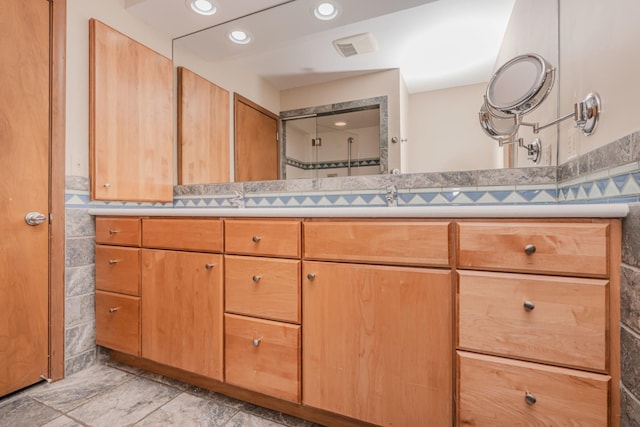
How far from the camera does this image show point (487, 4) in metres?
1.37

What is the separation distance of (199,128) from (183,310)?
4.26 feet

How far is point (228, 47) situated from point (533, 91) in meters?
1.77

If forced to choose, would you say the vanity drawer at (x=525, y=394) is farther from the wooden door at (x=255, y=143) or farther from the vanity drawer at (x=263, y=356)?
the wooden door at (x=255, y=143)

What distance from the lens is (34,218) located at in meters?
1.43

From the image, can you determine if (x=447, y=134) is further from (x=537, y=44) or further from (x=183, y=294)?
(x=183, y=294)

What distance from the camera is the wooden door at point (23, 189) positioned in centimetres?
135

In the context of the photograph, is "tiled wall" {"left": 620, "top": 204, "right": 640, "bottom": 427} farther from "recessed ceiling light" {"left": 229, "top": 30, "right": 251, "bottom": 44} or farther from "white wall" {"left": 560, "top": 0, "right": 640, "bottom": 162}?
"recessed ceiling light" {"left": 229, "top": 30, "right": 251, "bottom": 44}

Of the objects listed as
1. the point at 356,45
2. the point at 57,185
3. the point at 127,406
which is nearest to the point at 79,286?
the point at 57,185

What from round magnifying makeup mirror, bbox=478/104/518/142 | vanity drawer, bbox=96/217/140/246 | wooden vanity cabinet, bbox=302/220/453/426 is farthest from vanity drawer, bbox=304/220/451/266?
vanity drawer, bbox=96/217/140/246

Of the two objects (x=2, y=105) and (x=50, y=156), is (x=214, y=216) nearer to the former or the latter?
(x=50, y=156)

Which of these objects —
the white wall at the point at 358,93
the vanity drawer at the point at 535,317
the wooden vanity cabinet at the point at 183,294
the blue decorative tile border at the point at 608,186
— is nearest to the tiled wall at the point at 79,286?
the wooden vanity cabinet at the point at 183,294

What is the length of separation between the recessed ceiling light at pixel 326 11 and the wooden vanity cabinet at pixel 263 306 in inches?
49.3

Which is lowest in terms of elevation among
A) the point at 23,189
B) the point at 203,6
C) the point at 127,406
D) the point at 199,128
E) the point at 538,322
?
the point at 127,406

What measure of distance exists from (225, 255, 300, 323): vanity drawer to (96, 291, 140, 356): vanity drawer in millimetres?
602
